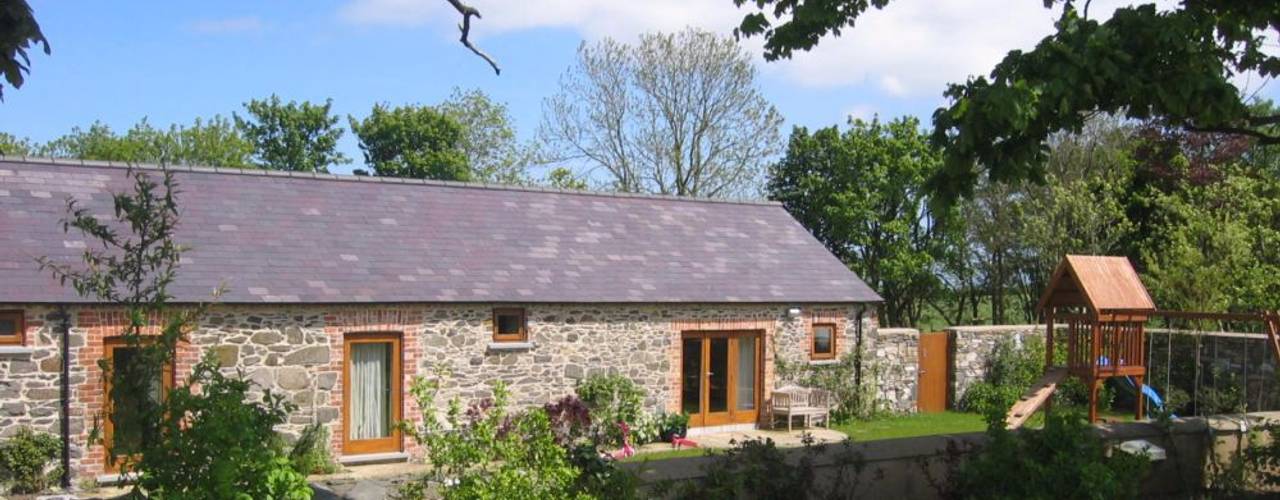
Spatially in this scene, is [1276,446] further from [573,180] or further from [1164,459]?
[573,180]

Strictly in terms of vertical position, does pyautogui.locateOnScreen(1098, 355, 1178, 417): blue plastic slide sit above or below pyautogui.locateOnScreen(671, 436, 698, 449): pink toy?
above

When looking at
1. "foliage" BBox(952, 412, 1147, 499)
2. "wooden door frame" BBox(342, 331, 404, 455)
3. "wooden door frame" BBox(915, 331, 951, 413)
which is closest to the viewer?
"foliage" BBox(952, 412, 1147, 499)

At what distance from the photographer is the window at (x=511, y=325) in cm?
1709

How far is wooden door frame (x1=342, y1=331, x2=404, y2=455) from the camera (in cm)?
1580

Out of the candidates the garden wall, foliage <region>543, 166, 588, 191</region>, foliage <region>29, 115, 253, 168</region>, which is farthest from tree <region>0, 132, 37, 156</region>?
the garden wall

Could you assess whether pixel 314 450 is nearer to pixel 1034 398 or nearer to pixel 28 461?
pixel 28 461

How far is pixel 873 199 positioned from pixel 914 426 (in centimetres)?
1138

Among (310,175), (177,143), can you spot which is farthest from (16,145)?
(310,175)

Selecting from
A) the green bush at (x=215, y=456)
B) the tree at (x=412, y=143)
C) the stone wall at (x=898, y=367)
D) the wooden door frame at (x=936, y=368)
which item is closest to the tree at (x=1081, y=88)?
the green bush at (x=215, y=456)

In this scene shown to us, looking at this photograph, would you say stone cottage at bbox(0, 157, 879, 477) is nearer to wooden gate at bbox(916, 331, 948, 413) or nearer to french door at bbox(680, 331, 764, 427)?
french door at bbox(680, 331, 764, 427)

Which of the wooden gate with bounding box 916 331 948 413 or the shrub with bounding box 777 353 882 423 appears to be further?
the wooden gate with bounding box 916 331 948 413

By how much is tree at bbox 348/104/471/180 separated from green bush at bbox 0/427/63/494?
94.5 feet

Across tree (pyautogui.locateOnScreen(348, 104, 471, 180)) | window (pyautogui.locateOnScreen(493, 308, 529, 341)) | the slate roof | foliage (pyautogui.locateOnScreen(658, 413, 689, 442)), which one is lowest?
foliage (pyautogui.locateOnScreen(658, 413, 689, 442))

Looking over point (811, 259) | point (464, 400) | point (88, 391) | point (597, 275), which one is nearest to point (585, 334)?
point (597, 275)
